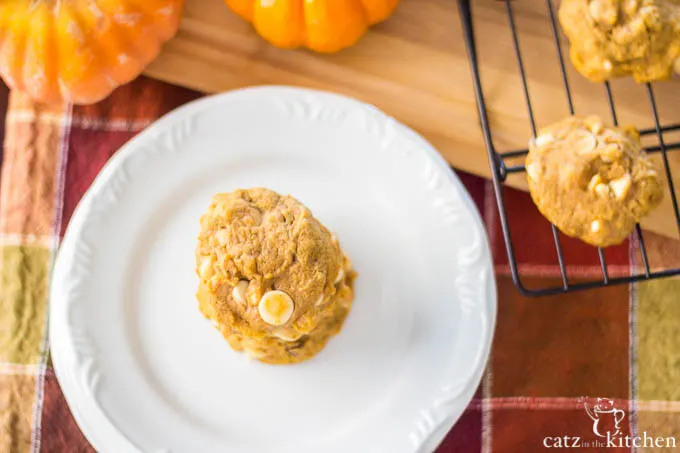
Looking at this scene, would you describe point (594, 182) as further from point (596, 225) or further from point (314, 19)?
point (314, 19)

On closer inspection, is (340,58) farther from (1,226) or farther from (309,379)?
(1,226)

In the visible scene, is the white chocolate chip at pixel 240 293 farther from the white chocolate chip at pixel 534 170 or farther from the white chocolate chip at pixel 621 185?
the white chocolate chip at pixel 621 185

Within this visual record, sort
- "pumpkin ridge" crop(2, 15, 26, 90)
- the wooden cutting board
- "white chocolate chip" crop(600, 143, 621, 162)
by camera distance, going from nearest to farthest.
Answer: "white chocolate chip" crop(600, 143, 621, 162) → "pumpkin ridge" crop(2, 15, 26, 90) → the wooden cutting board

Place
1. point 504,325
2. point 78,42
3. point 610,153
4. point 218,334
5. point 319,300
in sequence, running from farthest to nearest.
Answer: point 504,325 < point 218,334 < point 78,42 < point 319,300 < point 610,153

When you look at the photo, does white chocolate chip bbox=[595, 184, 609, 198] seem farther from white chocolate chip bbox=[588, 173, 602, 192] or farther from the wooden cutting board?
the wooden cutting board

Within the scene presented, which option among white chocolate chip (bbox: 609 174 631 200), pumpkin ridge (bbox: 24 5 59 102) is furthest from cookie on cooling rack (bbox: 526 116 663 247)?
pumpkin ridge (bbox: 24 5 59 102)

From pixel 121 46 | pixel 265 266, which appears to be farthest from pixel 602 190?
pixel 121 46

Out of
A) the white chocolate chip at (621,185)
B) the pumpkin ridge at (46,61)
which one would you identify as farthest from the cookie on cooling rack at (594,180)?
the pumpkin ridge at (46,61)
